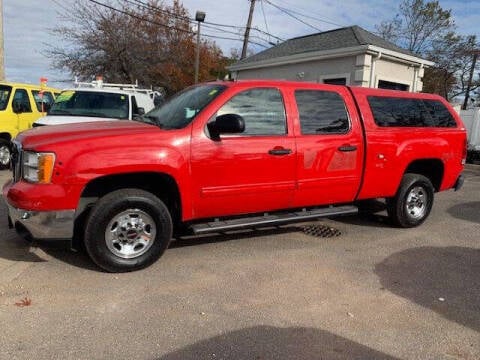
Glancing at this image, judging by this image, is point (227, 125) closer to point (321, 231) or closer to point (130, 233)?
point (130, 233)

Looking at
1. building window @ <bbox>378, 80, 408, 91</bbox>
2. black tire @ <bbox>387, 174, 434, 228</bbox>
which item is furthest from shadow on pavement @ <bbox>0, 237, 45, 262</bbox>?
building window @ <bbox>378, 80, 408, 91</bbox>

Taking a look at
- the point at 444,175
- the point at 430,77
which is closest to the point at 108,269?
the point at 444,175

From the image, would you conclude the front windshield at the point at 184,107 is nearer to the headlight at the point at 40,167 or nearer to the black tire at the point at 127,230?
the black tire at the point at 127,230

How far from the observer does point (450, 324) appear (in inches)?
144

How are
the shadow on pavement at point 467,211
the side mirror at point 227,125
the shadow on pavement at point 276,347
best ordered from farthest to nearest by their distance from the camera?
1. the shadow on pavement at point 467,211
2. the side mirror at point 227,125
3. the shadow on pavement at point 276,347

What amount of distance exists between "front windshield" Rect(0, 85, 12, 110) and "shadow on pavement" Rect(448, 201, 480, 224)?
373 inches

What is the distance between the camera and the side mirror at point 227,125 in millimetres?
4457

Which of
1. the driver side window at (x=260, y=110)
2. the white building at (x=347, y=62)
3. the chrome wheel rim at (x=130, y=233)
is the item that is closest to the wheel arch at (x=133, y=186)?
the chrome wheel rim at (x=130, y=233)

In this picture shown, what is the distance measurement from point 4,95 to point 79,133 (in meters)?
7.34

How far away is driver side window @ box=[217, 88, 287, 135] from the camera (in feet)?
15.9

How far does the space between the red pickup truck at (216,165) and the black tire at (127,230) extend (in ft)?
0.03

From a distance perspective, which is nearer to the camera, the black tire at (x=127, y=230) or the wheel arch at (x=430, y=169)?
the black tire at (x=127, y=230)

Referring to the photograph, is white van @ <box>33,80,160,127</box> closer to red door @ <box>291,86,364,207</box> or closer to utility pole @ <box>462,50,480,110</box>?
red door @ <box>291,86,364,207</box>

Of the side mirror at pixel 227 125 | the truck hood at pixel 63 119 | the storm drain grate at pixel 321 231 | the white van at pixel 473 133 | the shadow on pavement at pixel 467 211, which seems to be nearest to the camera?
the side mirror at pixel 227 125
